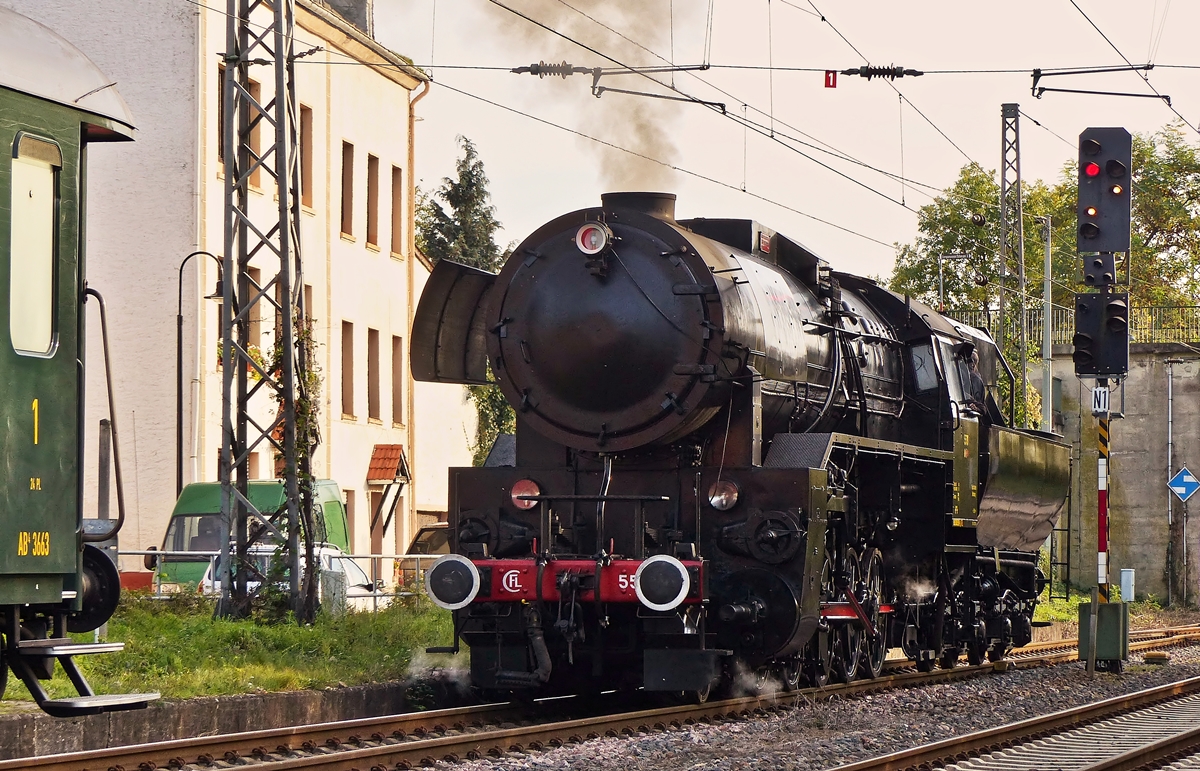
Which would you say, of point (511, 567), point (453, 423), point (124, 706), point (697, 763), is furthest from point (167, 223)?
point (124, 706)

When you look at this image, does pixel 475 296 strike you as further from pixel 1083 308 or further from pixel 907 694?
pixel 1083 308

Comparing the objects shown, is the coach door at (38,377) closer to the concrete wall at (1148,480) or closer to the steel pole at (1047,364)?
the steel pole at (1047,364)

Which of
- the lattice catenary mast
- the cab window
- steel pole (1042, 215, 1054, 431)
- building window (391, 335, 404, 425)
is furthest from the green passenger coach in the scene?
building window (391, 335, 404, 425)

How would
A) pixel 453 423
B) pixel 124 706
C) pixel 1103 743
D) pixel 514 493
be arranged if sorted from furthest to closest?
1. pixel 453 423
2. pixel 514 493
3. pixel 1103 743
4. pixel 124 706

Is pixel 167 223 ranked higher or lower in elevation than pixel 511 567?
higher

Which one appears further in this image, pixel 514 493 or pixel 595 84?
pixel 595 84

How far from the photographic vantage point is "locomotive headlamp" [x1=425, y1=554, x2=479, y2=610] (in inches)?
486

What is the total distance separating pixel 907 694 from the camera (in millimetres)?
14805

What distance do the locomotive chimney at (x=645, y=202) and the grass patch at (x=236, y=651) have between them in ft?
14.1

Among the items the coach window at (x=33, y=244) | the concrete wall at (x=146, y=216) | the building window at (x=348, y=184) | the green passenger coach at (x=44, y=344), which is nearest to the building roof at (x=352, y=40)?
the building window at (x=348, y=184)

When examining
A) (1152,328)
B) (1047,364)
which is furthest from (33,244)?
(1152,328)

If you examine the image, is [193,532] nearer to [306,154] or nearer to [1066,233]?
[306,154]

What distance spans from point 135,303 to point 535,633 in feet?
52.3

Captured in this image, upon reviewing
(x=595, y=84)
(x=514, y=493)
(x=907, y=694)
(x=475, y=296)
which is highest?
(x=595, y=84)
